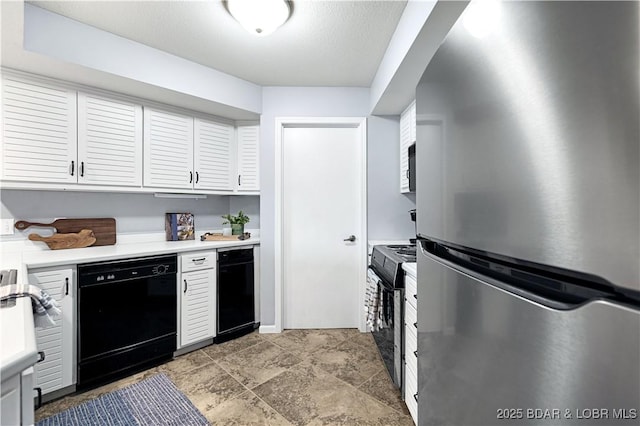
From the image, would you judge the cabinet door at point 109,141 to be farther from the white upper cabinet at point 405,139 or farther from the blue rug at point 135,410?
the white upper cabinet at point 405,139

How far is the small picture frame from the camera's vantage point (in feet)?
8.97

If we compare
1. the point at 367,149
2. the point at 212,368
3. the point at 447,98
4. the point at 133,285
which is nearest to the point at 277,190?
the point at 367,149

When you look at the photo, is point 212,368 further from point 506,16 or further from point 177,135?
point 506,16

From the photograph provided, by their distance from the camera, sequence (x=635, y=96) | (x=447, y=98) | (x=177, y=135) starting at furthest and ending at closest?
(x=177, y=135)
(x=447, y=98)
(x=635, y=96)

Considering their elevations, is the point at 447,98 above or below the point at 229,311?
above

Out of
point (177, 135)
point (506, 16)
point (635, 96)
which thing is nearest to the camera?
point (635, 96)

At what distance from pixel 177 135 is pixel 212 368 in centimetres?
201

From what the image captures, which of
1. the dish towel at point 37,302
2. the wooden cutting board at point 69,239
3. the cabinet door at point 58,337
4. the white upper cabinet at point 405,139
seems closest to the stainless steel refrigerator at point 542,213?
the dish towel at point 37,302

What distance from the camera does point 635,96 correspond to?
1.00ft

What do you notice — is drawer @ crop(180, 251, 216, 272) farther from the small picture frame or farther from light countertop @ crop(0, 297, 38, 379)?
light countertop @ crop(0, 297, 38, 379)

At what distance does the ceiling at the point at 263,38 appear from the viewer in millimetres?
1678

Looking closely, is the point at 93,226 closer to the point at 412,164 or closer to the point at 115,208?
the point at 115,208

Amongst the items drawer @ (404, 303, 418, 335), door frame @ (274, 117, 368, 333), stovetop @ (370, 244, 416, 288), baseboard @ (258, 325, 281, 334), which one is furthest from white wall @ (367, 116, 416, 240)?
baseboard @ (258, 325, 281, 334)

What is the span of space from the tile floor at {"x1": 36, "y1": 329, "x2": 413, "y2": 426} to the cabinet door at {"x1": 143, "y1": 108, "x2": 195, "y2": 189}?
1527 millimetres
